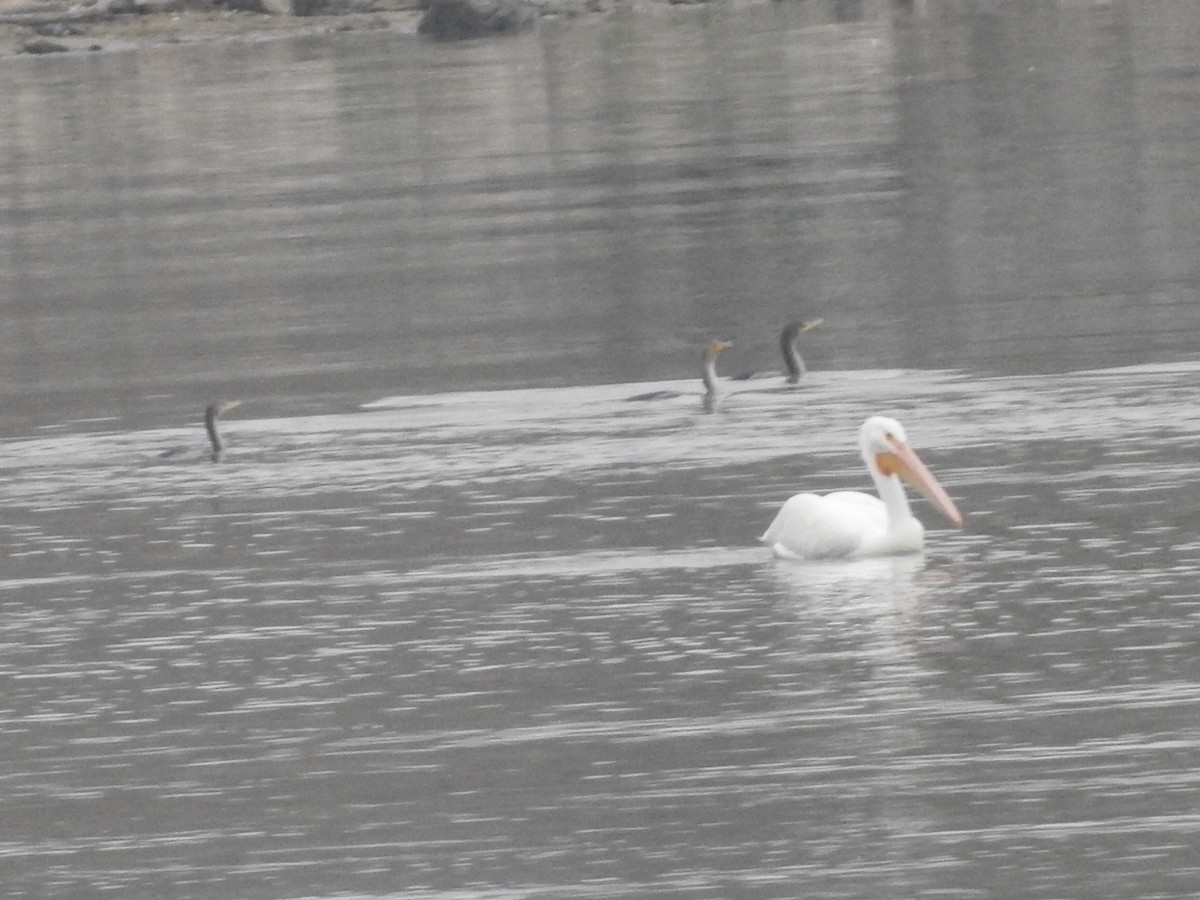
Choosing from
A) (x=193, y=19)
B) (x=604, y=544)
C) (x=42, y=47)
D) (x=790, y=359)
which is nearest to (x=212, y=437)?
(x=790, y=359)

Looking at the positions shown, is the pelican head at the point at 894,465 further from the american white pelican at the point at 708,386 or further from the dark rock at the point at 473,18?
the dark rock at the point at 473,18

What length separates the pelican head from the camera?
12.7 m

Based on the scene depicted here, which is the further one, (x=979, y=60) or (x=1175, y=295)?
(x=979, y=60)

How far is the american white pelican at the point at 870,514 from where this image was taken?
12461mm

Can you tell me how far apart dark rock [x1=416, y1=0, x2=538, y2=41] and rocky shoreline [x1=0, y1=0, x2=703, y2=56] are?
224cm

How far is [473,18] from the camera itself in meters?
71.6

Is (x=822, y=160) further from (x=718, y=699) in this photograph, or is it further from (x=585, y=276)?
(x=718, y=699)

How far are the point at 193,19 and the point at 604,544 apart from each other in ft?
223

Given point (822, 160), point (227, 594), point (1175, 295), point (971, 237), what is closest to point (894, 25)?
point (822, 160)

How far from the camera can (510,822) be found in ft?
29.1

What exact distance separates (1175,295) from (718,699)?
10112 mm

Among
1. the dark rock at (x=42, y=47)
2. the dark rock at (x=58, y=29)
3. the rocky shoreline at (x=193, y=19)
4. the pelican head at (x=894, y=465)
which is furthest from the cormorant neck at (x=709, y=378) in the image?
the dark rock at (x=58, y=29)

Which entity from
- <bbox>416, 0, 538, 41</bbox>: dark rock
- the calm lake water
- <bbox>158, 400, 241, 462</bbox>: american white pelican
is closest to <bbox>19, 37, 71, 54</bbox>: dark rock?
<bbox>416, 0, 538, 41</bbox>: dark rock

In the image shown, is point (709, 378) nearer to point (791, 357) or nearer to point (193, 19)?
point (791, 357)
